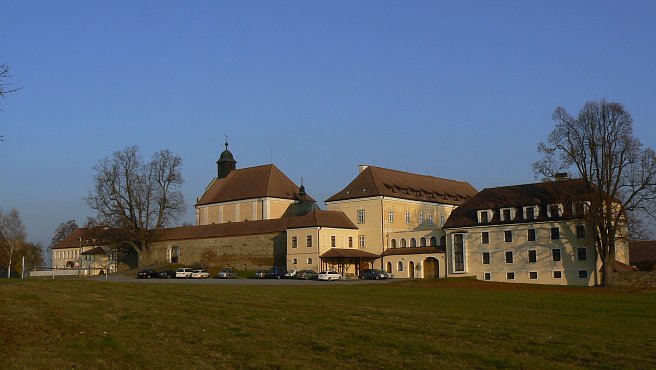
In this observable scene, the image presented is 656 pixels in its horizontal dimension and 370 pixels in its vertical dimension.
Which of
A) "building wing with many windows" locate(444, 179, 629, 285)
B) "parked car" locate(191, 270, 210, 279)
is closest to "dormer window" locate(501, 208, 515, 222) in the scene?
"building wing with many windows" locate(444, 179, 629, 285)

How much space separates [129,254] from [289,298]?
2614 inches

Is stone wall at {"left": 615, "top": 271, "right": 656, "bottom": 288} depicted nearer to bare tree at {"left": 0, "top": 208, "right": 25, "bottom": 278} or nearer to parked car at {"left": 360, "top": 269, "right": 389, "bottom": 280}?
parked car at {"left": 360, "top": 269, "right": 389, "bottom": 280}

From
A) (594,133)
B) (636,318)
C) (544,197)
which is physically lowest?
(636,318)

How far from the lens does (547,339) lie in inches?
653

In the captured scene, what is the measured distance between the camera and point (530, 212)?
210 feet

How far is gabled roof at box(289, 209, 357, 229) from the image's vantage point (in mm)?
71438

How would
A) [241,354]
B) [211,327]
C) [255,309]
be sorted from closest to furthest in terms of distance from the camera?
[241,354], [211,327], [255,309]

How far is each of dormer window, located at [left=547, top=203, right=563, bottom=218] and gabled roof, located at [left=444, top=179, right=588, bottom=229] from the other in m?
0.37

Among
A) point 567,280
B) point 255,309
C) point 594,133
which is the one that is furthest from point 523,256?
A: point 255,309

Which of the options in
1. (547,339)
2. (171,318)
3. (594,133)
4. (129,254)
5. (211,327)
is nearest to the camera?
(547,339)

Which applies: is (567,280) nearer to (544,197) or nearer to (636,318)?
(544,197)

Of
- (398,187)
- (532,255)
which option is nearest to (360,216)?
(398,187)

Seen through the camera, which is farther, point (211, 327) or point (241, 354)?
point (211, 327)

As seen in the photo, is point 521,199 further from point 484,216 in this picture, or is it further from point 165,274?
point 165,274
